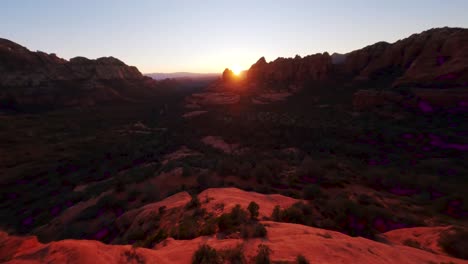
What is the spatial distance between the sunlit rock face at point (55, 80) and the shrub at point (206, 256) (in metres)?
66.8

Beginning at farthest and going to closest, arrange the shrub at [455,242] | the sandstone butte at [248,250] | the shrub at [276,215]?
the shrub at [276,215]
the shrub at [455,242]
the sandstone butte at [248,250]

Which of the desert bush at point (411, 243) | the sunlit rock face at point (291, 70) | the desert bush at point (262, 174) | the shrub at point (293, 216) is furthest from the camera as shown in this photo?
the sunlit rock face at point (291, 70)

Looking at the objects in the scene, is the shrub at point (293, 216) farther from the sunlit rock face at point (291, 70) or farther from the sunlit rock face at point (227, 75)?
the sunlit rock face at point (227, 75)

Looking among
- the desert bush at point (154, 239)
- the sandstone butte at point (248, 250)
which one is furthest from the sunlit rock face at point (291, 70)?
the desert bush at point (154, 239)

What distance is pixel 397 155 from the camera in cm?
2003

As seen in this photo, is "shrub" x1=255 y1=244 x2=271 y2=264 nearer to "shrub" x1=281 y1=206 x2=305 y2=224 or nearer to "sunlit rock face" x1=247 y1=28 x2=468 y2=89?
"shrub" x1=281 y1=206 x2=305 y2=224

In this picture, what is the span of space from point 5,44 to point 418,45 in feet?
314

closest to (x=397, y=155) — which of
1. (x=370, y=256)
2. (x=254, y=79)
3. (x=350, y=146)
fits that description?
(x=350, y=146)

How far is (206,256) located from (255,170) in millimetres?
10012

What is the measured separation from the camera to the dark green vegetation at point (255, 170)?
10070mm

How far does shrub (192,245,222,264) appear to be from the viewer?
5102 mm

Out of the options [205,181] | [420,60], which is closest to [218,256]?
[205,181]

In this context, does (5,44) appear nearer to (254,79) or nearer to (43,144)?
(43,144)

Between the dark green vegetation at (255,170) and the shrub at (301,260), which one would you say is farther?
the dark green vegetation at (255,170)
